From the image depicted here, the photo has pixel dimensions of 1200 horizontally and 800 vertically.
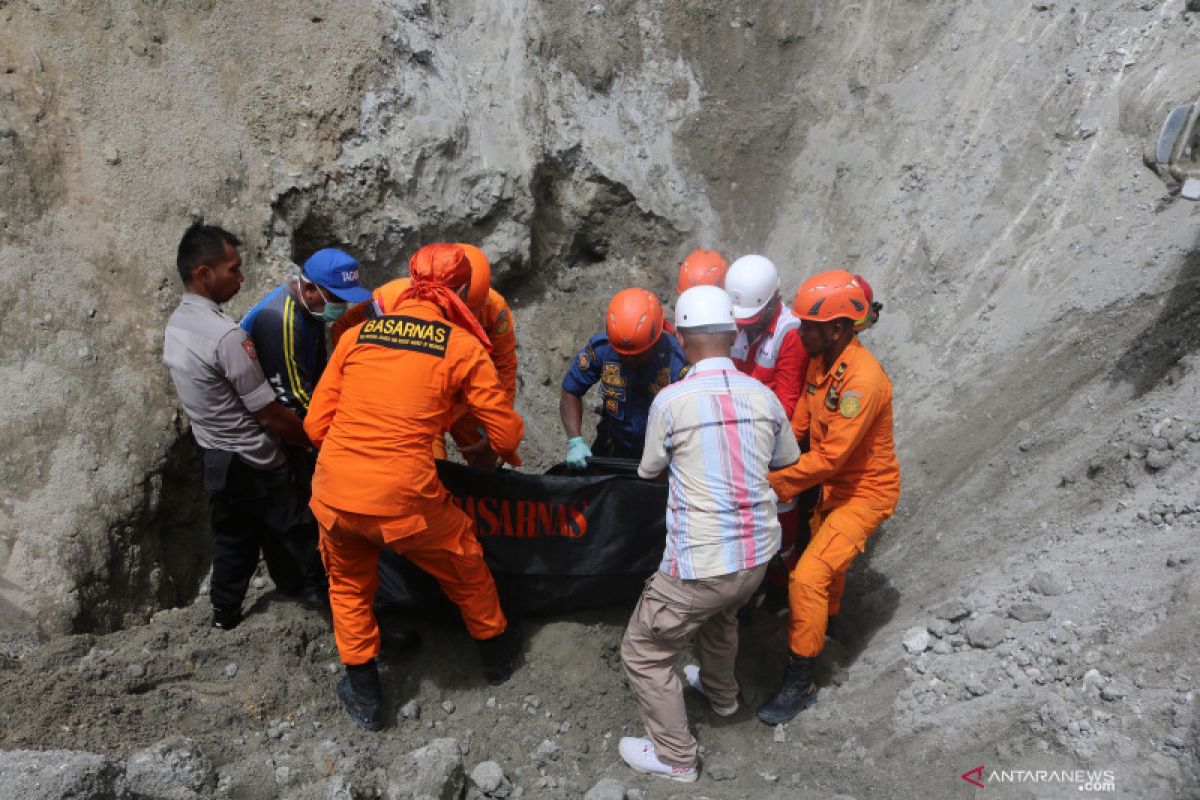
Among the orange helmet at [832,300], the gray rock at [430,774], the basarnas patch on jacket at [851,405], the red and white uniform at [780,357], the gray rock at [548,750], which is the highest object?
the orange helmet at [832,300]

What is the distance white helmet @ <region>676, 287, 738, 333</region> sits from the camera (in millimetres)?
3207

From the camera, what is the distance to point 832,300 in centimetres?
364

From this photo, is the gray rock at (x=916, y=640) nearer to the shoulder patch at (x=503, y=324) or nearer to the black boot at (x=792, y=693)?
the black boot at (x=792, y=693)

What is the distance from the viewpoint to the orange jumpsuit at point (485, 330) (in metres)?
4.22

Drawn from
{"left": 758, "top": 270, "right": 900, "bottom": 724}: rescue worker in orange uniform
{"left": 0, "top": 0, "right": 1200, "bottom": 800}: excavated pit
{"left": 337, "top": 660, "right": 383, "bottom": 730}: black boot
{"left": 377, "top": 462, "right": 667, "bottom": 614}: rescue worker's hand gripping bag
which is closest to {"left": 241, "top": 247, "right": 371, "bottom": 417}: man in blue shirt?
{"left": 377, "top": 462, "right": 667, "bottom": 614}: rescue worker's hand gripping bag

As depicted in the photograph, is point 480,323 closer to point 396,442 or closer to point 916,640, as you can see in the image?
A: point 396,442

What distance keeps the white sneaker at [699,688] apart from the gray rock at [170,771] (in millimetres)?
2048

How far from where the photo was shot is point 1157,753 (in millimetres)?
2723

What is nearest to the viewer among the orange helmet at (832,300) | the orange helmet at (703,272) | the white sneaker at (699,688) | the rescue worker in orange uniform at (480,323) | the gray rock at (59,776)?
the gray rock at (59,776)

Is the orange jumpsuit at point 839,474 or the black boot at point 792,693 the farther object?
the black boot at point 792,693

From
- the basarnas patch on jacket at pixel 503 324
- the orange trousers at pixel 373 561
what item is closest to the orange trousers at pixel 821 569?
the orange trousers at pixel 373 561

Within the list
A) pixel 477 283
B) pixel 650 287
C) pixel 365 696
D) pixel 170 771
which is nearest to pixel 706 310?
pixel 477 283

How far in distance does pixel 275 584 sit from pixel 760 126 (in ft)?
18.9

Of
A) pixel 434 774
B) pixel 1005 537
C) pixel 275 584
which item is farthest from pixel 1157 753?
pixel 275 584
